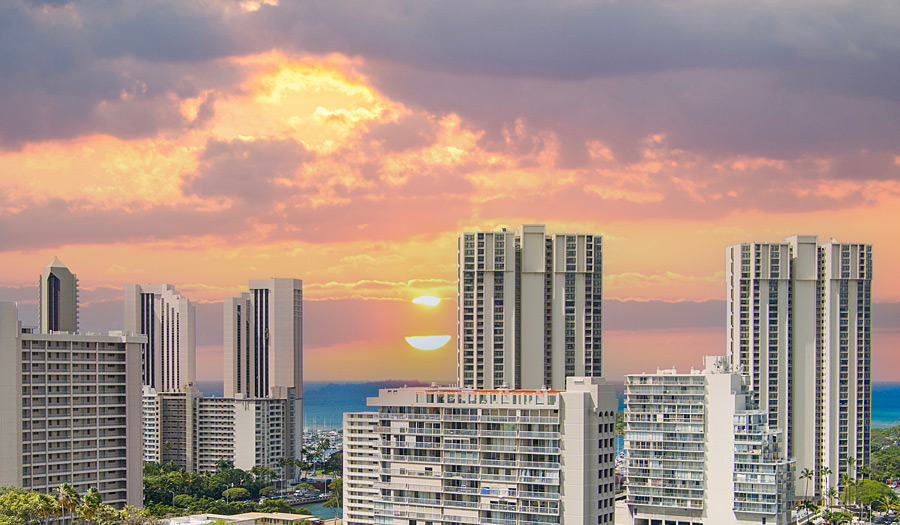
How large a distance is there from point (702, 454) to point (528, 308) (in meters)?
18.4

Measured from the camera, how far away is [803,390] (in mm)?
76938

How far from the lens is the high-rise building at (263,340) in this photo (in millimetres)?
116688

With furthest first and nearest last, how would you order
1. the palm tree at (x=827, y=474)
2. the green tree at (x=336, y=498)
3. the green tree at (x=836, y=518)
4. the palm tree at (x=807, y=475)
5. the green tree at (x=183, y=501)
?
the green tree at (x=336, y=498)
the green tree at (x=183, y=501)
the palm tree at (x=827, y=474)
the palm tree at (x=807, y=475)
the green tree at (x=836, y=518)

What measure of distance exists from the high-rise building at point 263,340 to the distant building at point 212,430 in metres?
11.7

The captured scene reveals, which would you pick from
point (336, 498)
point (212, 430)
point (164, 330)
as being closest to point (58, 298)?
point (336, 498)

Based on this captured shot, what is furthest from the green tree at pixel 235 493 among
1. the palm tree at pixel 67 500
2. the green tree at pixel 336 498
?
the palm tree at pixel 67 500

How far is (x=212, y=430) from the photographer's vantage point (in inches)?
4035

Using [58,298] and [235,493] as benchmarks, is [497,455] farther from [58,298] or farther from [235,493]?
[235,493]

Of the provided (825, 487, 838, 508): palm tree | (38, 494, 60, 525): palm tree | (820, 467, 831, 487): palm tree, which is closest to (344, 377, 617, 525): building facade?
(38, 494, 60, 525): palm tree

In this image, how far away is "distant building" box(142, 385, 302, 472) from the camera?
101 meters

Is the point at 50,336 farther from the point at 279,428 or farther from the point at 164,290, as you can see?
the point at 164,290

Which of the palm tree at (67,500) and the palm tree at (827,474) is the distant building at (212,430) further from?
the palm tree at (67,500)

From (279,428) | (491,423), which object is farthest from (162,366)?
(491,423)

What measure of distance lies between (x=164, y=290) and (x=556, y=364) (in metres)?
68.9
